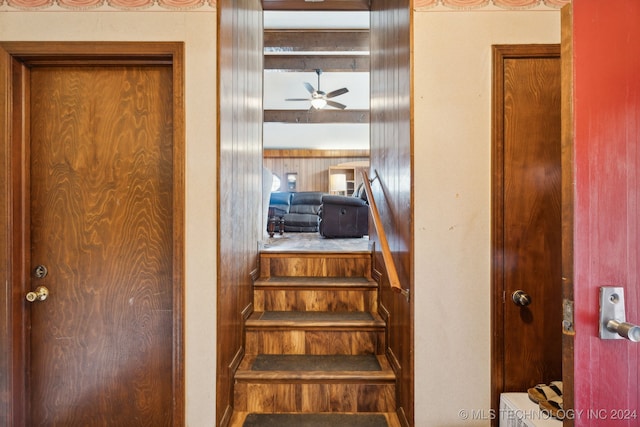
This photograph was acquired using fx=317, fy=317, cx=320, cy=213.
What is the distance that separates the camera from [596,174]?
82 centimetres

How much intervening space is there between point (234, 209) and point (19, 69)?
49.9 inches

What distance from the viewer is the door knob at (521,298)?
5.19 feet

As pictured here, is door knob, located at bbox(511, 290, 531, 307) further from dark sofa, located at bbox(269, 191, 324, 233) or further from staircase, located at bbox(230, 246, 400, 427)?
dark sofa, located at bbox(269, 191, 324, 233)

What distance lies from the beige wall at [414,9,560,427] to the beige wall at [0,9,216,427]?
41.2 inches

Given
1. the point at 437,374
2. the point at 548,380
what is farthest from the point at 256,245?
the point at 548,380

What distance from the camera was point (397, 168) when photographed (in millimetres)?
1920

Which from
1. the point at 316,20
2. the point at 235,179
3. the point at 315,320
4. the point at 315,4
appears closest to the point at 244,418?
the point at 315,320

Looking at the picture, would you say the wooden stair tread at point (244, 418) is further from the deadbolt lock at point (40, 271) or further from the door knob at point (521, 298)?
the deadbolt lock at point (40, 271)

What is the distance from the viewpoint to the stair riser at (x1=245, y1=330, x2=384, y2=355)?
2098 millimetres

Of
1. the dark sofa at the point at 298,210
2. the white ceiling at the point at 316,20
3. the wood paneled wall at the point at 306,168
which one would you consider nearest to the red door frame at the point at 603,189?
the white ceiling at the point at 316,20

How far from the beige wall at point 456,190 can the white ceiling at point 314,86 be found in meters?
2.19

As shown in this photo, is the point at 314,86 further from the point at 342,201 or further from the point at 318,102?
the point at 342,201

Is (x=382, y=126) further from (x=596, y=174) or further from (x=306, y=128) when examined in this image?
(x=306, y=128)

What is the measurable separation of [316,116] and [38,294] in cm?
628
